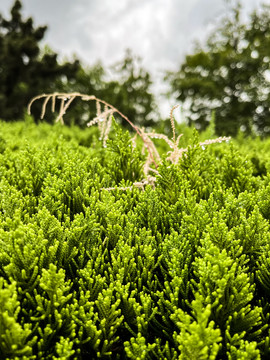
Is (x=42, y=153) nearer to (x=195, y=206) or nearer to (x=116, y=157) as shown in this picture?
(x=116, y=157)

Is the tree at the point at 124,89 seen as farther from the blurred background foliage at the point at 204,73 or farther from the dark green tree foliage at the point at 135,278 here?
the dark green tree foliage at the point at 135,278

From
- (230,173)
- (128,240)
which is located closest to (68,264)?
(128,240)

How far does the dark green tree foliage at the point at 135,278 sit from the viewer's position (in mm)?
1515

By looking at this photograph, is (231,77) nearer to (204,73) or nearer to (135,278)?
(204,73)

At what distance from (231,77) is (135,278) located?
3377cm

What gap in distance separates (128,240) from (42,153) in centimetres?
174

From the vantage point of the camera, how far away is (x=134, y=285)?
183 cm

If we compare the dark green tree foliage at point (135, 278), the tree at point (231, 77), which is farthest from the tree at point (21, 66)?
the dark green tree foliage at point (135, 278)

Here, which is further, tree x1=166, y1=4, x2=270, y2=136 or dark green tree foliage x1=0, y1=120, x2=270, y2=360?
tree x1=166, y1=4, x2=270, y2=136

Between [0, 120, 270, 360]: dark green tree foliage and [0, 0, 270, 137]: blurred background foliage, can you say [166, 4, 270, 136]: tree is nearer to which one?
[0, 0, 270, 137]: blurred background foliage

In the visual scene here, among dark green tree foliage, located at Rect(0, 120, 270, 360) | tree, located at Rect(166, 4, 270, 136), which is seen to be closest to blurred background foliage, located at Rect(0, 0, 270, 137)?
tree, located at Rect(166, 4, 270, 136)

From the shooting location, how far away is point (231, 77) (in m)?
31.8

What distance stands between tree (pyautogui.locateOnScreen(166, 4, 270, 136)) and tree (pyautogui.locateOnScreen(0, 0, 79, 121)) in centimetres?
1265

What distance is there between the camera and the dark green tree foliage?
1.51 m
